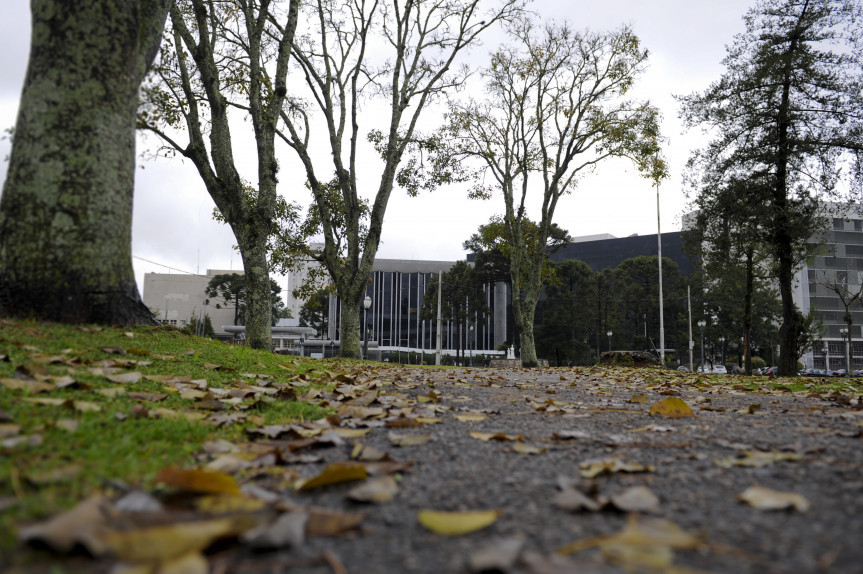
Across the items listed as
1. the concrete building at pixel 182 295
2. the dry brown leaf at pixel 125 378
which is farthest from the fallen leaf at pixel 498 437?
the concrete building at pixel 182 295

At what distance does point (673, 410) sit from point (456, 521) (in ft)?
8.63

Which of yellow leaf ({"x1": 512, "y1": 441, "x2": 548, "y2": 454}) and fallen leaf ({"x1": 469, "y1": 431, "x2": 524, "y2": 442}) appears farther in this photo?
fallen leaf ({"x1": 469, "y1": 431, "x2": 524, "y2": 442})

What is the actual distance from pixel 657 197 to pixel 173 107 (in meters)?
30.8

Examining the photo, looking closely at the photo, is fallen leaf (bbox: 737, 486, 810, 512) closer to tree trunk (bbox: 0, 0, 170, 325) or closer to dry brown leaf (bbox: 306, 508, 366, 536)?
dry brown leaf (bbox: 306, 508, 366, 536)

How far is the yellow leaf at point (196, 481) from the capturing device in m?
1.46

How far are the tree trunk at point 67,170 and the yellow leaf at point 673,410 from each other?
422 cm

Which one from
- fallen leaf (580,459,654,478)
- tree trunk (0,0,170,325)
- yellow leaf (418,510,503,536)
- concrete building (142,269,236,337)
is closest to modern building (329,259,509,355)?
concrete building (142,269,236,337)

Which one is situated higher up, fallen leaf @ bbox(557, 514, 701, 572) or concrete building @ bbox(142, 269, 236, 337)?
concrete building @ bbox(142, 269, 236, 337)

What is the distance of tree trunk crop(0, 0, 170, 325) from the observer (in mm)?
4148

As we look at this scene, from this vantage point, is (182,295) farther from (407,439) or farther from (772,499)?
(772,499)

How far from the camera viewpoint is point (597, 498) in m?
1.62

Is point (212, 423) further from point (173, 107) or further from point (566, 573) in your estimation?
point (173, 107)

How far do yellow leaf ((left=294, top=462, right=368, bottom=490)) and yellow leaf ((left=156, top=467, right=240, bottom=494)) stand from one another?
0.24 metres

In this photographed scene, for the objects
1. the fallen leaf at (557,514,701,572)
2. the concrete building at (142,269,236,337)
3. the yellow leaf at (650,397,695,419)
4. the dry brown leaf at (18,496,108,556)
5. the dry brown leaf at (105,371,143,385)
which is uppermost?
Answer: the concrete building at (142,269,236,337)
